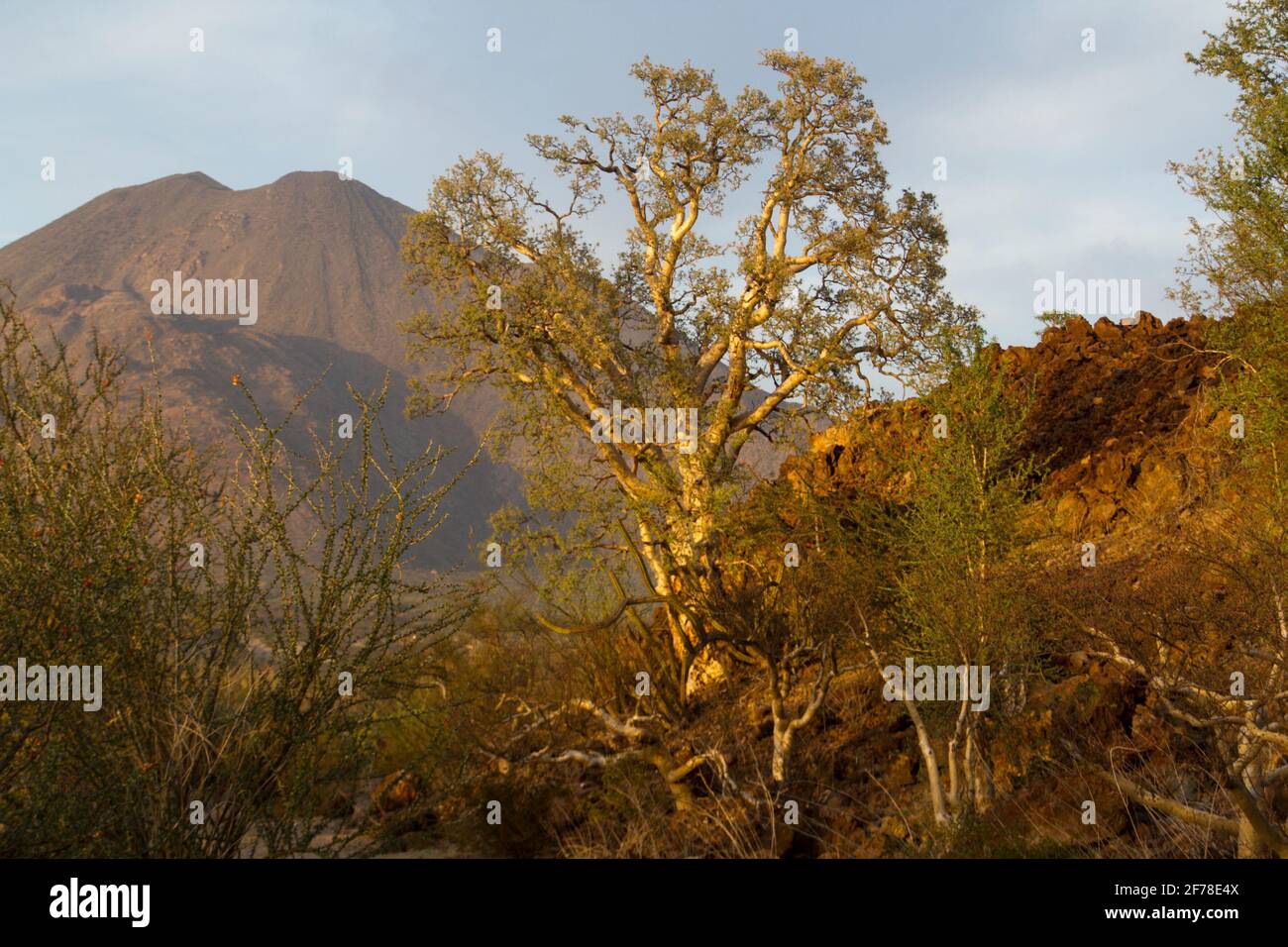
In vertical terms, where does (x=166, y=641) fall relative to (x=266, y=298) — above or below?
below

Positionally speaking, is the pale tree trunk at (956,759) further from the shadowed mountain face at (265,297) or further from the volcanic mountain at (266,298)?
the volcanic mountain at (266,298)

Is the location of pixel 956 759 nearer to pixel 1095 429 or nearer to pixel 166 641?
pixel 166 641

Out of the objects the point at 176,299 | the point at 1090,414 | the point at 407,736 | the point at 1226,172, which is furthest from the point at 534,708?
the point at 1226,172

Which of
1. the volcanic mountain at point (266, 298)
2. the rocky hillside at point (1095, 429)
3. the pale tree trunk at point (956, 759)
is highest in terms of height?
the volcanic mountain at point (266, 298)

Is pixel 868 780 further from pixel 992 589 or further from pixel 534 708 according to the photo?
pixel 534 708

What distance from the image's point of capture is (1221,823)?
6473 millimetres

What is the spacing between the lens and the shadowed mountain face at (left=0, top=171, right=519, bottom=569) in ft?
293

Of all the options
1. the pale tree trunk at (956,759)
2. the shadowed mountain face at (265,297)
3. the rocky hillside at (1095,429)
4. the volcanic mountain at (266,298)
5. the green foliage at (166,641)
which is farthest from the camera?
the shadowed mountain face at (265,297)

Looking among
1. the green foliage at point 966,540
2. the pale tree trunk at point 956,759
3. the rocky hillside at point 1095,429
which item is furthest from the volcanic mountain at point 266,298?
the pale tree trunk at point 956,759

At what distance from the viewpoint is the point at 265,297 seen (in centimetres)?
13662

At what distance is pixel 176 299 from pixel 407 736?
672 centimetres

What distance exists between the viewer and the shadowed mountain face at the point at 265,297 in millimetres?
89375

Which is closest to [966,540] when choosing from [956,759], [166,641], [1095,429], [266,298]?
[956,759]

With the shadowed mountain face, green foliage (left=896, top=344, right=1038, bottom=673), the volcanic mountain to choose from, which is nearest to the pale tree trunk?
green foliage (left=896, top=344, right=1038, bottom=673)
